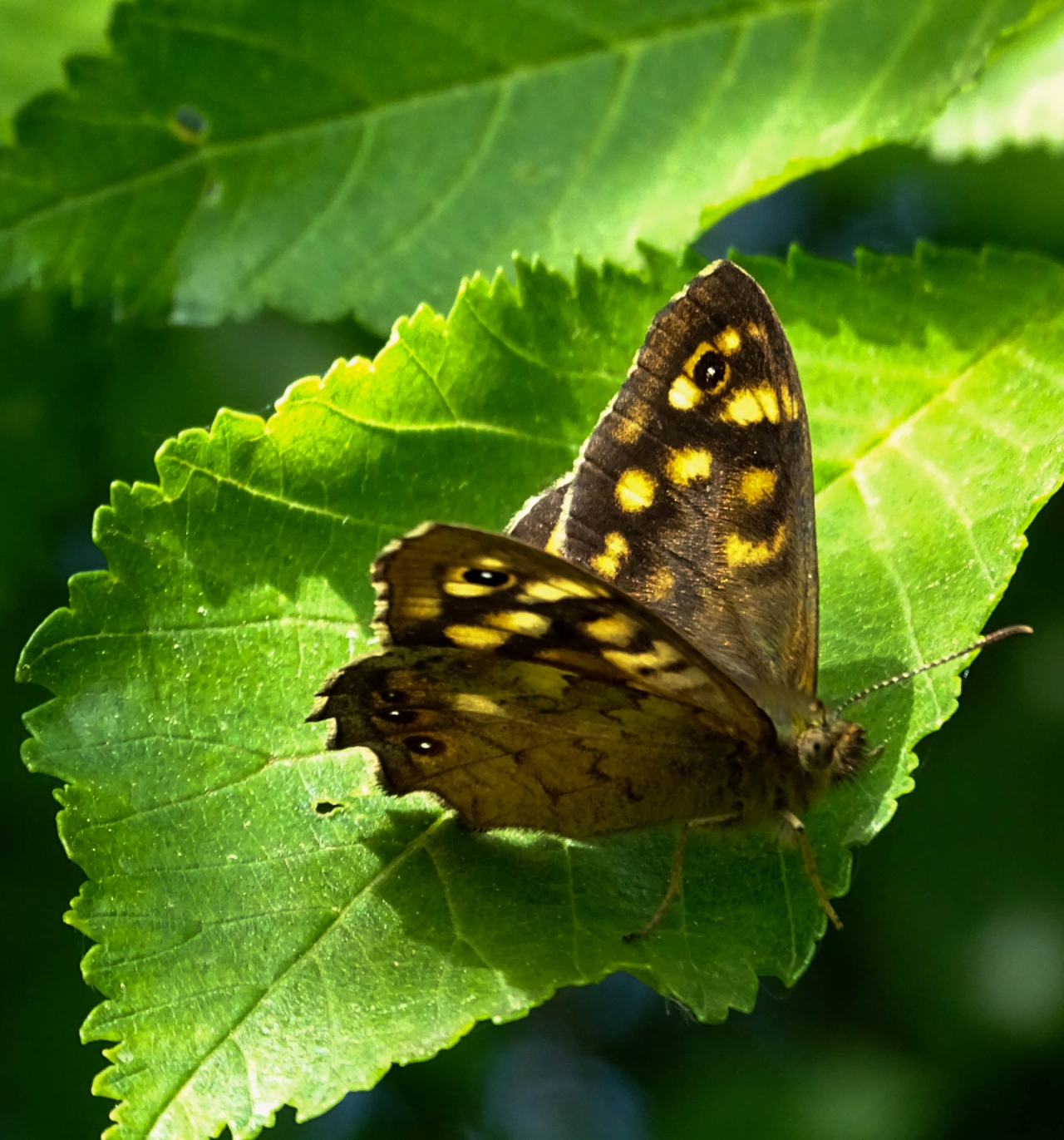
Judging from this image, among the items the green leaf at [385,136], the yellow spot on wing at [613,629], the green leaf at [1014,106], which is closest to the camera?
the yellow spot on wing at [613,629]

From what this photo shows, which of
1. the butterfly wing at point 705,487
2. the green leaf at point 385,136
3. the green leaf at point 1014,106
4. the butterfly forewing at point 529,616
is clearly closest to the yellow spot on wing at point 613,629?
the butterfly forewing at point 529,616

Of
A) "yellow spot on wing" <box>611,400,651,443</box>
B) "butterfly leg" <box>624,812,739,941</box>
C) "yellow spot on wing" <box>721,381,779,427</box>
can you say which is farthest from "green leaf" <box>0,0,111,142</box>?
"butterfly leg" <box>624,812,739,941</box>

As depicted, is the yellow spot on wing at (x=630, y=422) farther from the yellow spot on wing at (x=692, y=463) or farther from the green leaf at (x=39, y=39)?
the green leaf at (x=39, y=39)

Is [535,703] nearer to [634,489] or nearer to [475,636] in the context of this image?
[475,636]

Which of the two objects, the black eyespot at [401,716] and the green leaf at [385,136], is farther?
the green leaf at [385,136]

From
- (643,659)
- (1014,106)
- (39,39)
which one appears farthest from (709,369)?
(39,39)

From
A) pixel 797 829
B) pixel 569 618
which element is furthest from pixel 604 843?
pixel 569 618

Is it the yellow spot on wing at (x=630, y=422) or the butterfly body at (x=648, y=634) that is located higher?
the yellow spot on wing at (x=630, y=422)
